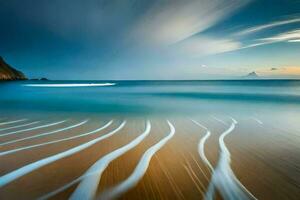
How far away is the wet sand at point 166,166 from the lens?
8.00 ft

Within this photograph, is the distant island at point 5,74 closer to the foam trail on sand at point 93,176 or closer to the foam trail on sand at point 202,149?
the foam trail on sand at point 93,176

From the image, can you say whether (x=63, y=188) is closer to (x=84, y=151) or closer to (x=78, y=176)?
(x=78, y=176)

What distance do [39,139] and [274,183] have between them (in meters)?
4.40

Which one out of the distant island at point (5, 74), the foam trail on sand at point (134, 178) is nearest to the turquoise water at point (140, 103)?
the foam trail on sand at point (134, 178)

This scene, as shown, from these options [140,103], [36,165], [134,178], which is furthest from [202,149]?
[140,103]

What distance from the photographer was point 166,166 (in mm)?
3141

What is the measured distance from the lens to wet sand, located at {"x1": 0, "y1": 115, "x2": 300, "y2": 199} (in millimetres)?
2439

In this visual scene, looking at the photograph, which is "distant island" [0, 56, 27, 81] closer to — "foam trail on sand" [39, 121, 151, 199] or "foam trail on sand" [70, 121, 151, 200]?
"foam trail on sand" [70, 121, 151, 200]

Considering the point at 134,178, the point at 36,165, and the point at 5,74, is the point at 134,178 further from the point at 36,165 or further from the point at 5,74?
the point at 5,74

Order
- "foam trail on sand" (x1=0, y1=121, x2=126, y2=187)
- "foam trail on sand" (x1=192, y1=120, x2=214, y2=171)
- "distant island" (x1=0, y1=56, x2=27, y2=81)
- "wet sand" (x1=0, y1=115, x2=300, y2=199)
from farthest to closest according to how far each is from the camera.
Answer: "distant island" (x1=0, y1=56, x2=27, y2=81) → "foam trail on sand" (x1=192, y1=120, x2=214, y2=171) → "foam trail on sand" (x1=0, y1=121, x2=126, y2=187) → "wet sand" (x1=0, y1=115, x2=300, y2=199)

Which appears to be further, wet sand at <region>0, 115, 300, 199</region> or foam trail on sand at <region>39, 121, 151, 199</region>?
wet sand at <region>0, 115, 300, 199</region>

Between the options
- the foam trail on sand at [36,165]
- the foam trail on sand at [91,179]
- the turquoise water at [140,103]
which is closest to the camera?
the foam trail on sand at [91,179]

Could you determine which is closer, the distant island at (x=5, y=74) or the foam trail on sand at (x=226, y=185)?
the foam trail on sand at (x=226, y=185)

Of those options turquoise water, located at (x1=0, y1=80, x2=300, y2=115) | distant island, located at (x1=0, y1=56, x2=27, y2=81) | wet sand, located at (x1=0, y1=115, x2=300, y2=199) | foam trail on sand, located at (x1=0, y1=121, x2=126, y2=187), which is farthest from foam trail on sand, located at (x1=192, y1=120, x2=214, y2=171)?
distant island, located at (x1=0, y1=56, x2=27, y2=81)
